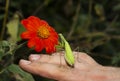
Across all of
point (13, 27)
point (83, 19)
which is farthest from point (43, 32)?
point (83, 19)

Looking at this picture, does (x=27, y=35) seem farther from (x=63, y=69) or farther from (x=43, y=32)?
(x=63, y=69)

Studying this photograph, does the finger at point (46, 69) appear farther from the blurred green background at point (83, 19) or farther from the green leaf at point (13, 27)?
the blurred green background at point (83, 19)

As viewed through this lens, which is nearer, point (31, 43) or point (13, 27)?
point (31, 43)

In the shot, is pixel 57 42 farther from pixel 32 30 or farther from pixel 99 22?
pixel 99 22

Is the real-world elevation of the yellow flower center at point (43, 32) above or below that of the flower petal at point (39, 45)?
above

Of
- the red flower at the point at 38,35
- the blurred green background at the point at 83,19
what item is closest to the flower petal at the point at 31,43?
the red flower at the point at 38,35

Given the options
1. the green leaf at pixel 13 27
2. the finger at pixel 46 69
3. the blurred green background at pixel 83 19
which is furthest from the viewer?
the blurred green background at pixel 83 19

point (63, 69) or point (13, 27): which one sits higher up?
point (13, 27)

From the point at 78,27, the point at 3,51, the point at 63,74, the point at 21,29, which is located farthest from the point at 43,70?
the point at 78,27
